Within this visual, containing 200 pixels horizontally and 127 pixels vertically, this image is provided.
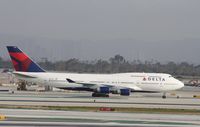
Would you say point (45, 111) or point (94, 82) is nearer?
point (45, 111)

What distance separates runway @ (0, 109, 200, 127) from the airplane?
26501 millimetres

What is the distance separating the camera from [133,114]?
46844mm

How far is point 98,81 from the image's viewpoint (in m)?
74.6

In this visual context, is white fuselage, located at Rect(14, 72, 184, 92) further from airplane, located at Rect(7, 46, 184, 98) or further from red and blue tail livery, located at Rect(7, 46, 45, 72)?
red and blue tail livery, located at Rect(7, 46, 45, 72)

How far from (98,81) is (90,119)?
33.7 meters

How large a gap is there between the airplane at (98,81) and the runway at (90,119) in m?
26.5

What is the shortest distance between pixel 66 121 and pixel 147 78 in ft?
122

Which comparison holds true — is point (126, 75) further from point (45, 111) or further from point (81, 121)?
point (81, 121)

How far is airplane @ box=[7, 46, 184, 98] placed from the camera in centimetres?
7394

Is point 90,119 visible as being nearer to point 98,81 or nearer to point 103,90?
point 103,90

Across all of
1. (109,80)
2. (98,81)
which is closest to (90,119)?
(98,81)

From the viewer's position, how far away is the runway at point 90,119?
37.5 meters

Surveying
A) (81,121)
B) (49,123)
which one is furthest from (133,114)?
(49,123)

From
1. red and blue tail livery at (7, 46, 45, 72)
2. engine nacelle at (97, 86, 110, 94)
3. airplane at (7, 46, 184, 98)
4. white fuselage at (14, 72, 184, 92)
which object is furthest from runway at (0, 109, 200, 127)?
red and blue tail livery at (7, 46, 45, 72)
